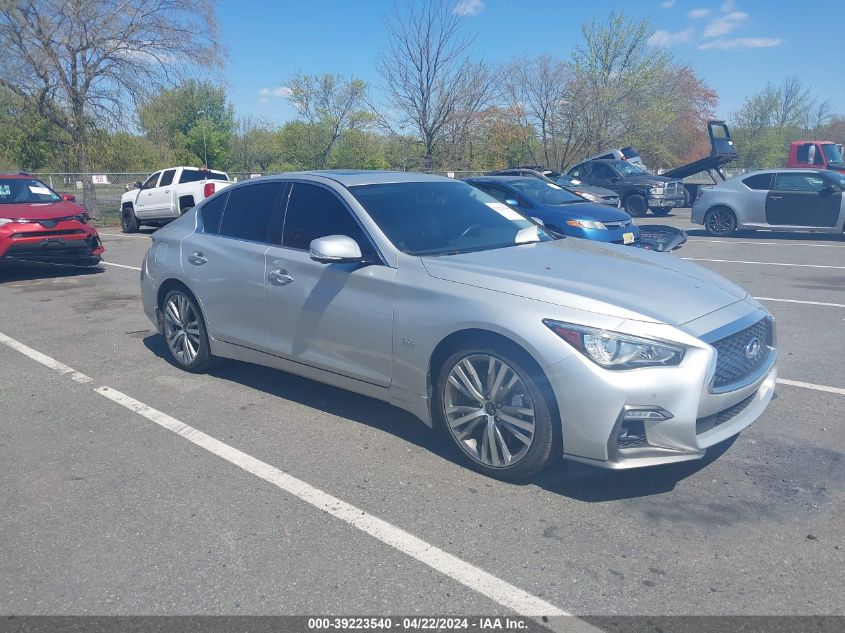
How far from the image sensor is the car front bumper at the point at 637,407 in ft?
11.1

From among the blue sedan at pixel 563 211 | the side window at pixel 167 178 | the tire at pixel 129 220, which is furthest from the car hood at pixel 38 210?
the tire at pixel 129 220

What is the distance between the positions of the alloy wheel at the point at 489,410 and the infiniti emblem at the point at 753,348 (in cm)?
123

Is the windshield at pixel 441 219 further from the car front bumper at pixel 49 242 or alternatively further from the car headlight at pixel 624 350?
the car front bumper at pixel 49 242

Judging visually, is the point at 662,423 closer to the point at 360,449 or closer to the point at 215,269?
the point at 360,449

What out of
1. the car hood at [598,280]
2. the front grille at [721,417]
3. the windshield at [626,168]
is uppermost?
the windshield at [626,168]

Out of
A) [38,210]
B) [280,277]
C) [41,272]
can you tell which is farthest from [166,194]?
[280,277]

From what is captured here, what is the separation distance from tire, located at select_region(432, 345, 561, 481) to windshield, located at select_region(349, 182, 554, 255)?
2.94 ft

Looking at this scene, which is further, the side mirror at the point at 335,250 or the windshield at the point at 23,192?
the windshield at the point at 23,192

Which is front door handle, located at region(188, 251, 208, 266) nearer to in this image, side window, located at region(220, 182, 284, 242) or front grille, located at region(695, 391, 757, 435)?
side window, located at region(220, 182, 284, 242)

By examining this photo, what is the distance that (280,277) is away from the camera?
493 cm

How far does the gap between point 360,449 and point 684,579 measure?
203 cm

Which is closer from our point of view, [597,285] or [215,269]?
Answer: [597,285]

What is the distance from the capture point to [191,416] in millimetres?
4934

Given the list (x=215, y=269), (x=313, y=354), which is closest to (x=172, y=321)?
(x=215, y=269)
